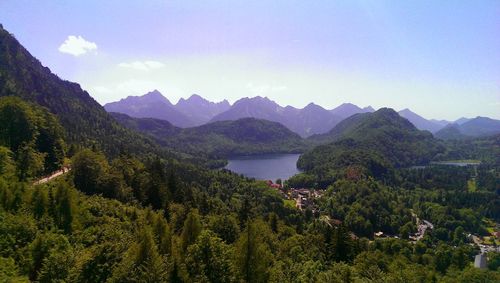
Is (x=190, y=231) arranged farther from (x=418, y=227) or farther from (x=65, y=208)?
(x=418, y=227)

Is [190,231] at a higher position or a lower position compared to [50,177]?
lower

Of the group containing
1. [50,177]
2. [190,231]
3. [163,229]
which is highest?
[50,177]

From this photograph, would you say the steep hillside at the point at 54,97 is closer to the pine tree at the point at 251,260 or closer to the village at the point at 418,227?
the village at the point at 418,227

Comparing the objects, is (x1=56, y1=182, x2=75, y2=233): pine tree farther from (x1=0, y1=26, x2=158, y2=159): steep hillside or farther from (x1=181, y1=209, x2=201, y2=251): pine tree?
(x1=0, y1=26, x2=158, y2=159): steep hillside

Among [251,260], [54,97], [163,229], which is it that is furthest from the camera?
[54,97]

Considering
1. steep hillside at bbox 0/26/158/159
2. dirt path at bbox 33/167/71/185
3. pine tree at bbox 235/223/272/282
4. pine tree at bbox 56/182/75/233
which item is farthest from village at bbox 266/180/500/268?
steep hillside at bbox 0/26/158/159

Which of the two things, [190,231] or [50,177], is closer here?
[190,231]

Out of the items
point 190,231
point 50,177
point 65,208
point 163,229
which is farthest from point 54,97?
point 190,231

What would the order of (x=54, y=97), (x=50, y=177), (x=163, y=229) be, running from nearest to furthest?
(x=163, y=229)
(x=50, y=177)
(x=54, y=97)

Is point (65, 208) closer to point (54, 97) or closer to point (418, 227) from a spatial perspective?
point (418, 227)

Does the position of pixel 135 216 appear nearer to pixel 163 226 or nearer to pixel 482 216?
pixel 163 226

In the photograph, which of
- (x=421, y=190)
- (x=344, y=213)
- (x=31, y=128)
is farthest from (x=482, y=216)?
(x=31, y=128)
